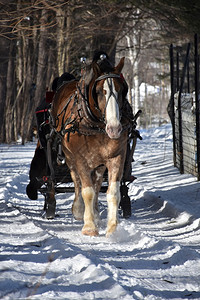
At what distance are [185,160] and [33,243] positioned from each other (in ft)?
27.4

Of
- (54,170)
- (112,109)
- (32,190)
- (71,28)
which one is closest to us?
(112,109)

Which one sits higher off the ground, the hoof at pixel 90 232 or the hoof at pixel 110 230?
the hoof at pixel 110 230

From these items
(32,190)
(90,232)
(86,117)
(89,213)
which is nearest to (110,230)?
(90,232)

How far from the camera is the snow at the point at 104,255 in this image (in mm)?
3807

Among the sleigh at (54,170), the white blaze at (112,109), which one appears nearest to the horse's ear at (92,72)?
the white blaze at (112,109)

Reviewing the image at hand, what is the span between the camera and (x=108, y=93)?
6105 millimetres

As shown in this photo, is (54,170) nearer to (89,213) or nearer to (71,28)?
(89,213)

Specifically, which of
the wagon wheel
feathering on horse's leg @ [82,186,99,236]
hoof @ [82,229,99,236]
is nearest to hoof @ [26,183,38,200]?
the wagon wheel

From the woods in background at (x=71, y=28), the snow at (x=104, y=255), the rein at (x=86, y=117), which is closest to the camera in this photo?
the snow at (x=104, y=255)

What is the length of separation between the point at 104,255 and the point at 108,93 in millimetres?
1901

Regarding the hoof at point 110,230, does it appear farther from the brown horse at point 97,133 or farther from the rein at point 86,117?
the rein at point 86,117

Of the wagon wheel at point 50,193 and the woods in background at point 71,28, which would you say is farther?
the woods in background at point 71,28

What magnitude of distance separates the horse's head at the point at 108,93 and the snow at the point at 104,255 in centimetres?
126

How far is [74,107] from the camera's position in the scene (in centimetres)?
699
